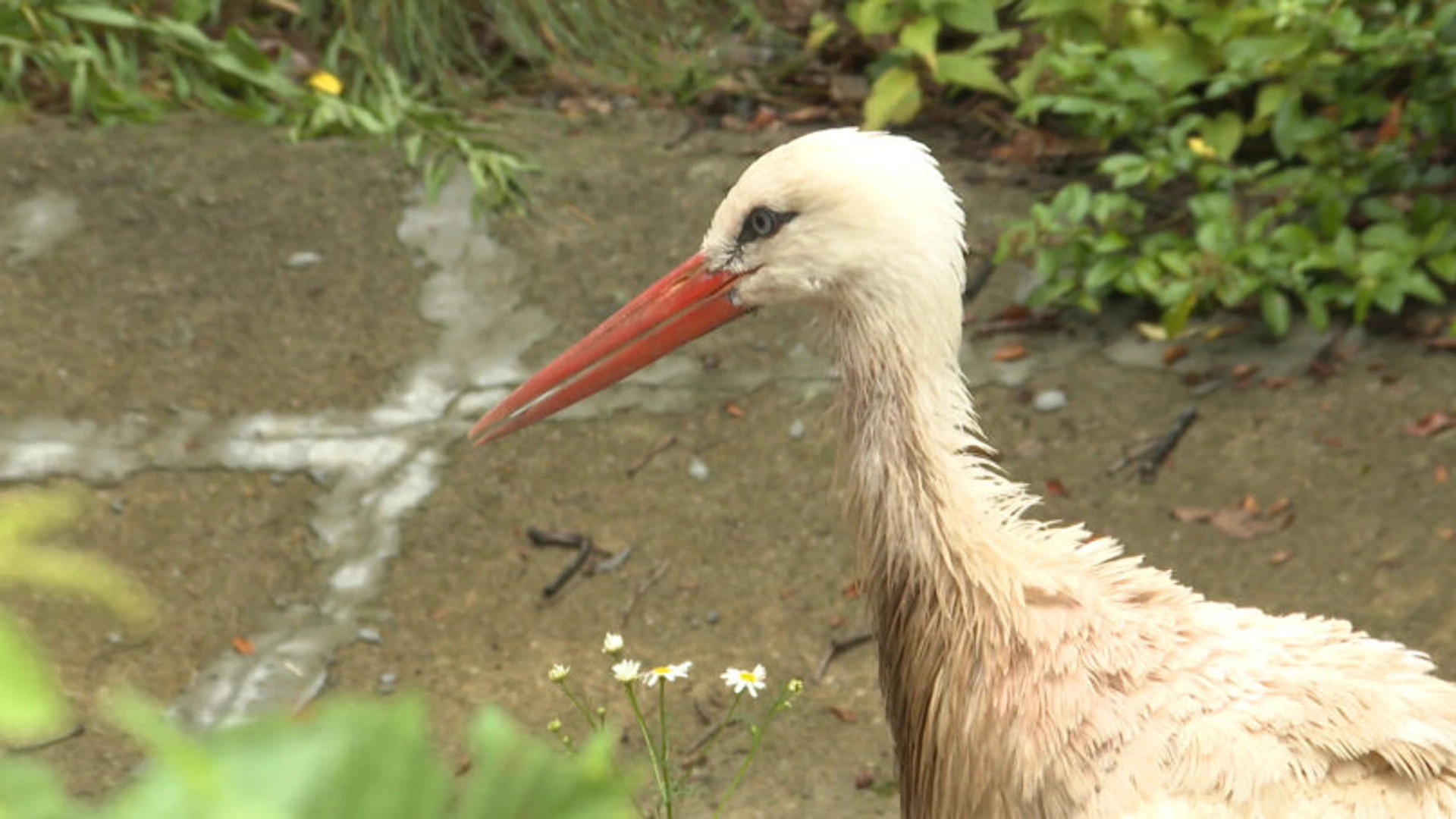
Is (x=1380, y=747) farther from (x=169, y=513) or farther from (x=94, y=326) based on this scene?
(x=94, y=326)

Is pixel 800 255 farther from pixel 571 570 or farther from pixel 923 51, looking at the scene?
pixel 923 51

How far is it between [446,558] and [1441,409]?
2.49 metres

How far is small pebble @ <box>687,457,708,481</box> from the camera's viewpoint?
4750 mm

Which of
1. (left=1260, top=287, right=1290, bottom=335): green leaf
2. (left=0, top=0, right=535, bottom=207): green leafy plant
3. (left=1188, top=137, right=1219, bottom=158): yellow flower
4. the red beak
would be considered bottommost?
(left=0, top=0, right=535, bottom=207): green leafy plant

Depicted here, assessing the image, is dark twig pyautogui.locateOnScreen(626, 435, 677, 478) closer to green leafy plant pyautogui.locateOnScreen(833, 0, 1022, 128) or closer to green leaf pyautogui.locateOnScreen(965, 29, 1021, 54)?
green leafy plant pyautogui.locateOnScreen(833, 0, 1022, 128)

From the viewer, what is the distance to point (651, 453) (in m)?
4.82

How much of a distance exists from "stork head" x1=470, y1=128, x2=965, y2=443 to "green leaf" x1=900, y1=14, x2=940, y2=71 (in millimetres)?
2791

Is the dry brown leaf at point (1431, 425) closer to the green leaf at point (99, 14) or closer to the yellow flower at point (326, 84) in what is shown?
the yellow flower at point (326, 84)

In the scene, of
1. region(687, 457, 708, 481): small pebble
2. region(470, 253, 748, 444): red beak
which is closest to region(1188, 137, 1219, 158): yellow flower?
region(687, 457, 708, 481): small pebble

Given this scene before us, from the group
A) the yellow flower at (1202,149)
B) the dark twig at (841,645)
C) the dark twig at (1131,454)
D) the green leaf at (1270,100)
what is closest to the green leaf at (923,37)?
the yellow flower at (1202,149)

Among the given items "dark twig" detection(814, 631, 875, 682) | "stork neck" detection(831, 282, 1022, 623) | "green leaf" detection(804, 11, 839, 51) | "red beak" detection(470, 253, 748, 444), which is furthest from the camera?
"green leaf" detection(804, 11, 839, 51)

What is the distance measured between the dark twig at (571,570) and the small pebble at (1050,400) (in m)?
1.25

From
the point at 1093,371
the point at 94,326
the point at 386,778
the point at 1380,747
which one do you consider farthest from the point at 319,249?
the point at 386,778

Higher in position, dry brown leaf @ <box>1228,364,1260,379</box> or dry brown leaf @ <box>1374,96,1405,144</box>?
dry brown leaf @ <box>1374,96,1405,144</box>
